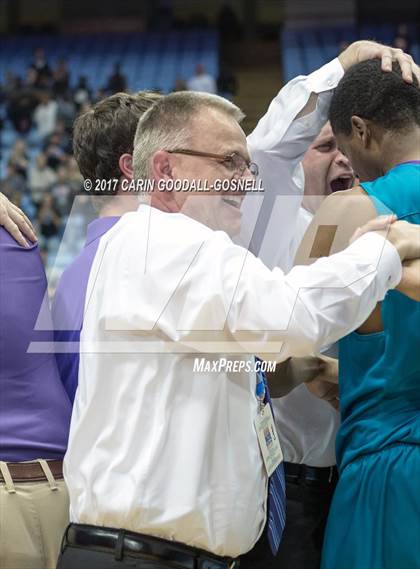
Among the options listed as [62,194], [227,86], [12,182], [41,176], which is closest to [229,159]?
[62,194]

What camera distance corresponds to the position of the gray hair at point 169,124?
2.10 m

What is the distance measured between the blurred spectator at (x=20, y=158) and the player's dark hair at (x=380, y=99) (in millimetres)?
10605

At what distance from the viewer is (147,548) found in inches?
73.1

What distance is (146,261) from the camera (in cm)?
187

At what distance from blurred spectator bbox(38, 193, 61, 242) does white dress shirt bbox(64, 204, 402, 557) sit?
9.23 m

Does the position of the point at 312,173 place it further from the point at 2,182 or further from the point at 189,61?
the point at 189,61

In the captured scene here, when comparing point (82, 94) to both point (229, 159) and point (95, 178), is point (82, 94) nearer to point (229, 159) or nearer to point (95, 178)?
point (95, 178)

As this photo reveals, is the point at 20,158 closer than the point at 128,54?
Yes

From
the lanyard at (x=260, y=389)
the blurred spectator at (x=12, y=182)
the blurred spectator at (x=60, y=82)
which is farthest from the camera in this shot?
the blurred spectator at (x=60, y=82)

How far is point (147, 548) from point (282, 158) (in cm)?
133

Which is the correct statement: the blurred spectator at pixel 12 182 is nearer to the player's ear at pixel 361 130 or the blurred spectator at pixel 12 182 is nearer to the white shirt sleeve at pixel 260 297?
the player's ear at pixel 361 130

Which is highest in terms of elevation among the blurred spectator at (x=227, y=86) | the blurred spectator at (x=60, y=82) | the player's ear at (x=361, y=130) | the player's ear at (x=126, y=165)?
the player's ear at (x=361, y=130)

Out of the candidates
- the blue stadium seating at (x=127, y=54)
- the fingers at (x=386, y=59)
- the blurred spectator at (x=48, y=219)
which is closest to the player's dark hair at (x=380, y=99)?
the fingers at (x=386, y=59)

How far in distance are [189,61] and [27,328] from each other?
1479 cm
